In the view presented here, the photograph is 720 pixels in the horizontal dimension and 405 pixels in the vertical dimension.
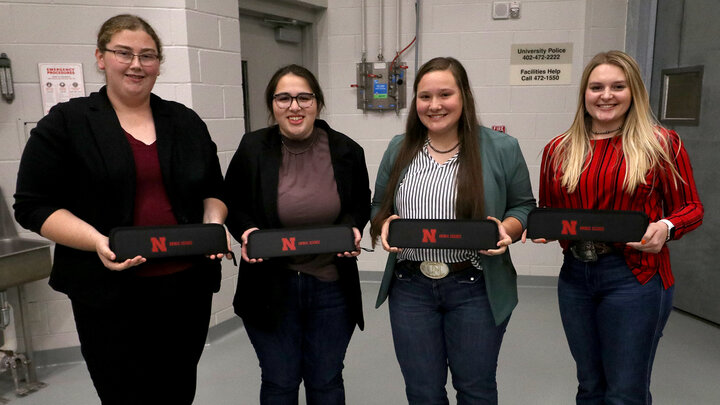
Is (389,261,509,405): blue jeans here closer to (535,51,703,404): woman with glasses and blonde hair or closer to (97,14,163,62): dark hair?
(535,51,703,404): woman with glasses and blonde hair

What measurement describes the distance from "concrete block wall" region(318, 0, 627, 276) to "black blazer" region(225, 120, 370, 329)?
6.87 feet

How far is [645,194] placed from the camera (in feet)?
4.58

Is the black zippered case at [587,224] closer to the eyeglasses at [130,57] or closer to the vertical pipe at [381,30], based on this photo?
the eyeglasses at [130,57]

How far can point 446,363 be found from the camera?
1.50 meters

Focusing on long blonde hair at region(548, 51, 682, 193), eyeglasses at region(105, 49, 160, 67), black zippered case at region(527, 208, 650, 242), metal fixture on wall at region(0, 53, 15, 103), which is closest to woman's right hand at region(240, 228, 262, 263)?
eyeglasses at region(105, 49, 160, 67)

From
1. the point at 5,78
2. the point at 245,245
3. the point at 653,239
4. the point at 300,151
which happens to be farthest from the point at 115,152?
the point at 5,78

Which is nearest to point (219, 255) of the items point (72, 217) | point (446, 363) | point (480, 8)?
point (72, 217)

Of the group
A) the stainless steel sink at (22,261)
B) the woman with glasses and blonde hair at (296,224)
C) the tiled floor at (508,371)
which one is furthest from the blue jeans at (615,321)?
the stainless steel sink at (22,261)

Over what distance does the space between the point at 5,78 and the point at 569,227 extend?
2.40 metres

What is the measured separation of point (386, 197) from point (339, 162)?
0.58 ft

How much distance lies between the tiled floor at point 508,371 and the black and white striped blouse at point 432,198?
101 centimetres

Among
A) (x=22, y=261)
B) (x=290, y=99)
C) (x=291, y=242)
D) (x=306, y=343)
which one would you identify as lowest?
(x=306, y=343)

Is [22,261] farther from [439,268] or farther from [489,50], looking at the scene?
[489,50]

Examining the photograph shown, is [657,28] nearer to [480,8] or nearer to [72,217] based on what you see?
[480,8]
